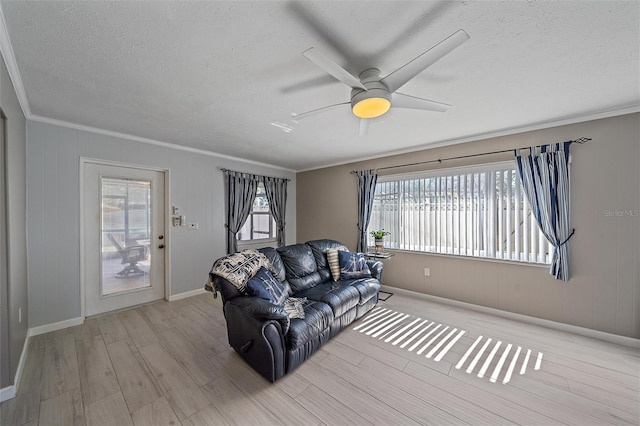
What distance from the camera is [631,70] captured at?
1877 millimetres

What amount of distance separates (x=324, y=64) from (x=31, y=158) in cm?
354

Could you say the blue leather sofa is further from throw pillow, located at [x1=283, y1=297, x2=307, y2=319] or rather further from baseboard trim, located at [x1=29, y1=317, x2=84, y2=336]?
baseboard trim, located at [x1=29, y1=317, x2=84, y2=336]

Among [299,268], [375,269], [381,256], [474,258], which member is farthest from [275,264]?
[474,258]

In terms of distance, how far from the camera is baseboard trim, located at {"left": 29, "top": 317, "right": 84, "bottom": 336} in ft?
8.83

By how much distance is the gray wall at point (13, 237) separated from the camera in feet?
5.76

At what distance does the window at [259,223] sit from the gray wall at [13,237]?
2911 millimetres

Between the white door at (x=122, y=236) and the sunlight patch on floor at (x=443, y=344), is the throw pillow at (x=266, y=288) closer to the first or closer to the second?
the sunlight patch on floor at (x=443, y=344)

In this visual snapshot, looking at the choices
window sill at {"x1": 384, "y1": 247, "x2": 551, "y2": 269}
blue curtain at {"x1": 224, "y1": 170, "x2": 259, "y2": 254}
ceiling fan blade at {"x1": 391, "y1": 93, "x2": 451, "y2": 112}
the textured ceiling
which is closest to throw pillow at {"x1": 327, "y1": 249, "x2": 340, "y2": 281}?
window sill at {"x1": 384, "y1": 247, "x2": 551, "y2": 269}

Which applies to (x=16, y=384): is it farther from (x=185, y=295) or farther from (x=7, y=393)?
(x=185, y=295)

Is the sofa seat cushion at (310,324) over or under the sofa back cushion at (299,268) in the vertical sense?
under

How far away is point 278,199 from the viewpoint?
5.48 m

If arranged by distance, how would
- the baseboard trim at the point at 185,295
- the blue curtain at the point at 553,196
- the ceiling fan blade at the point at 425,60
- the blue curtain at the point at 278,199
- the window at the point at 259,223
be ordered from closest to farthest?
the ceiling fan blade at the point at 425,60 → the blue curtain at the point at 553,196 → the baseboard trim at the point at 185,295 → the window at the point at 259,223 → the blue curtain at the point at 278,199

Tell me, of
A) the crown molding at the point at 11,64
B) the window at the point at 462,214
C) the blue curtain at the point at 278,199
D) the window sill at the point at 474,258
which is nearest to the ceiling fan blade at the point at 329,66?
the crown molding at the point at 11,64

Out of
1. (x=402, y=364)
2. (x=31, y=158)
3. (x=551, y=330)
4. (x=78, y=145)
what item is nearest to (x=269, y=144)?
(x=78, y=145)
